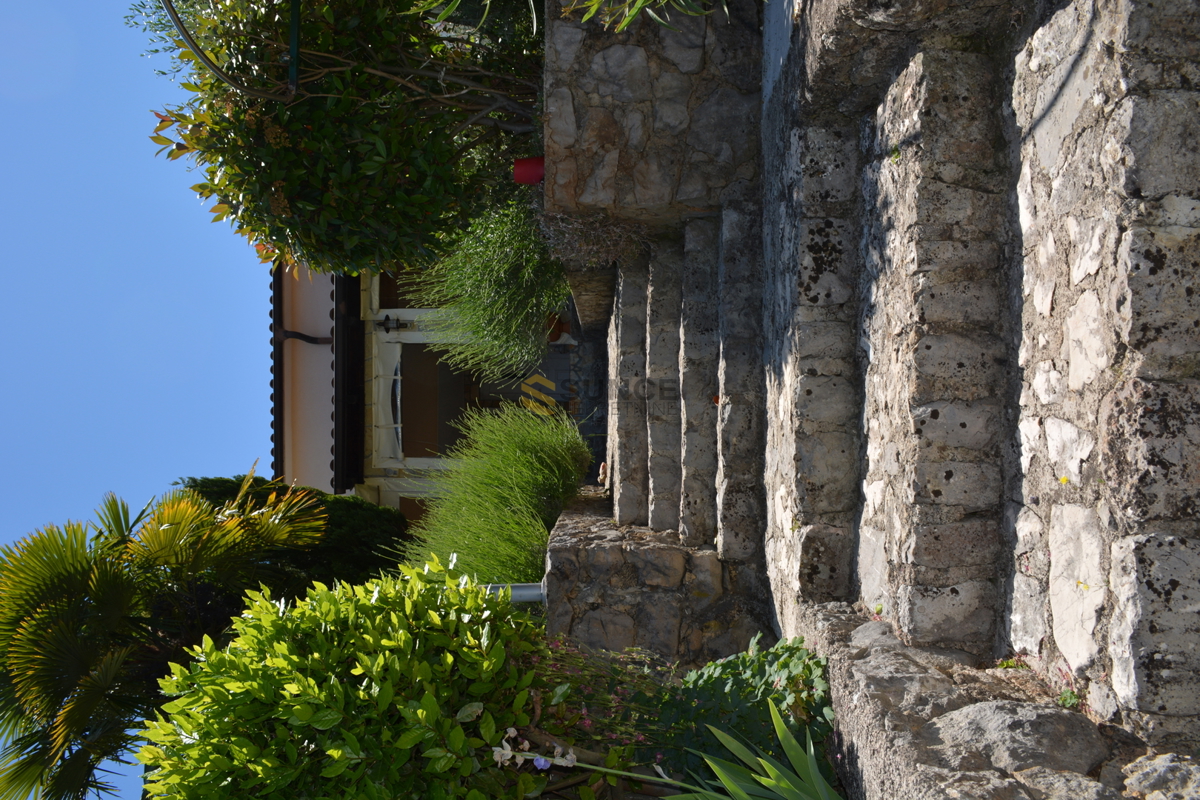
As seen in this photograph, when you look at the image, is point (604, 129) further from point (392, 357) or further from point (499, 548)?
point (392, 357)

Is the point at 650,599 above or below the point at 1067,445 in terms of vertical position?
below

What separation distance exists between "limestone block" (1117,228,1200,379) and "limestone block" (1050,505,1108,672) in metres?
0.31

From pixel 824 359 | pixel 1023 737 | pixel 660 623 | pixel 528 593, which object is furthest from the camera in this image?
pixel 528 593

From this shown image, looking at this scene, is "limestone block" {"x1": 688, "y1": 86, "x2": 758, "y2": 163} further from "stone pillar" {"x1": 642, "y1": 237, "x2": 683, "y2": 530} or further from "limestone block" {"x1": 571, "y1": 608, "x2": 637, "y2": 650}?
"limestone block" {"x1": 571, "y1": 608, "x2": 637, "y2": 650}

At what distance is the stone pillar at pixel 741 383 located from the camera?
3191 mm

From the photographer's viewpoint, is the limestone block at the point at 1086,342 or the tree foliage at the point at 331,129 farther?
the tree foliage at the point at 331,129

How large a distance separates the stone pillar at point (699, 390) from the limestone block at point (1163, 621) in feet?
7.07

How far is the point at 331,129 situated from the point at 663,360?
6.25 ft

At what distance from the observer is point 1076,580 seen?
153cm

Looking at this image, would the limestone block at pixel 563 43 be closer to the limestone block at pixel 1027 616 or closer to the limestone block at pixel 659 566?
the limestone block at pixel 659 566

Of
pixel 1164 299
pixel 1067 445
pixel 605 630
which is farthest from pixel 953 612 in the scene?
pixel 605 630

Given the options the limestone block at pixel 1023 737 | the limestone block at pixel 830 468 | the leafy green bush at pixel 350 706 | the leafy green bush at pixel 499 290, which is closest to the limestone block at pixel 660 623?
the limestone block at pixel 830 468

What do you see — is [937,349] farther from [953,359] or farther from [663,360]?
[663,360]

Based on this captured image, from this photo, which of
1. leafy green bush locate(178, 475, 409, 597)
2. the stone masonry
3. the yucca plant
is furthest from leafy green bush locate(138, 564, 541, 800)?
leafy green bush locate(178, 475, 409, 597)
